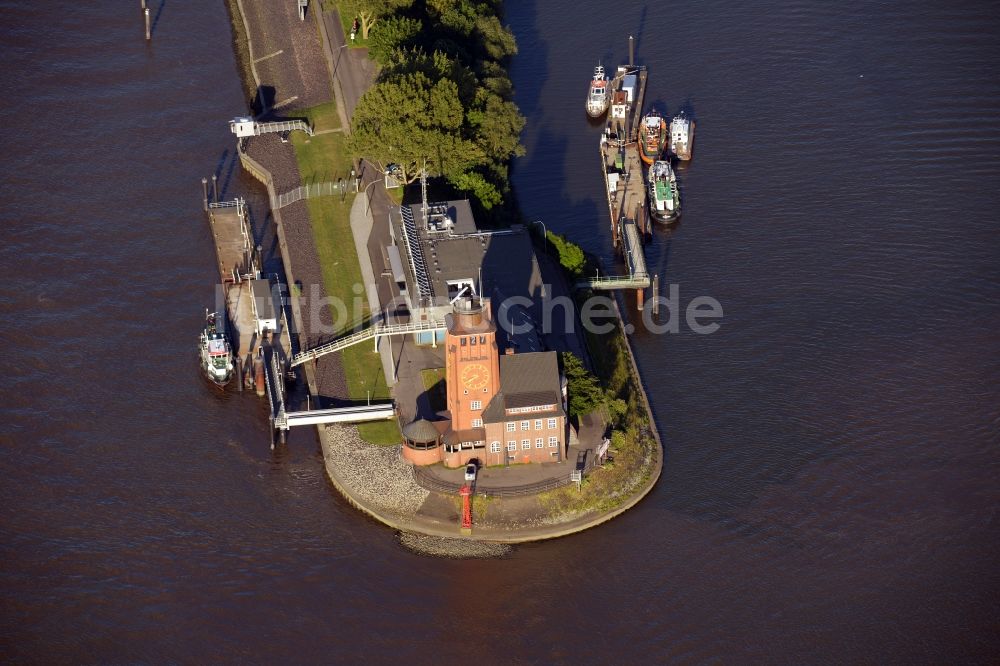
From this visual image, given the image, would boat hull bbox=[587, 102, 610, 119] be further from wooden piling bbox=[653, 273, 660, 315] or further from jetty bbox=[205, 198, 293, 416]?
jetty bbox=[205, 198, 293, 416]

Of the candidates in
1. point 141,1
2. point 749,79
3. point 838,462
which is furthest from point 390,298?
point 141,1

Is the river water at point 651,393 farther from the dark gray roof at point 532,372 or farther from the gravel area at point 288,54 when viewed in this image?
the dark gray roof at point 532,372

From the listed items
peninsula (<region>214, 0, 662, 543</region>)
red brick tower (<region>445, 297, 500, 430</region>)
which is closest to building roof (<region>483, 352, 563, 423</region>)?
peninsula (<region>214, 0, 662, 543</region>)

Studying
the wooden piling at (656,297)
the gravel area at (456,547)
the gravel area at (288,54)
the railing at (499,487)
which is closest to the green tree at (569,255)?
the wooden piling at (656,297)

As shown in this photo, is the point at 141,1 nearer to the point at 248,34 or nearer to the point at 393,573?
the point at 248,34

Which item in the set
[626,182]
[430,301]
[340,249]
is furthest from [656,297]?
[340,249]
